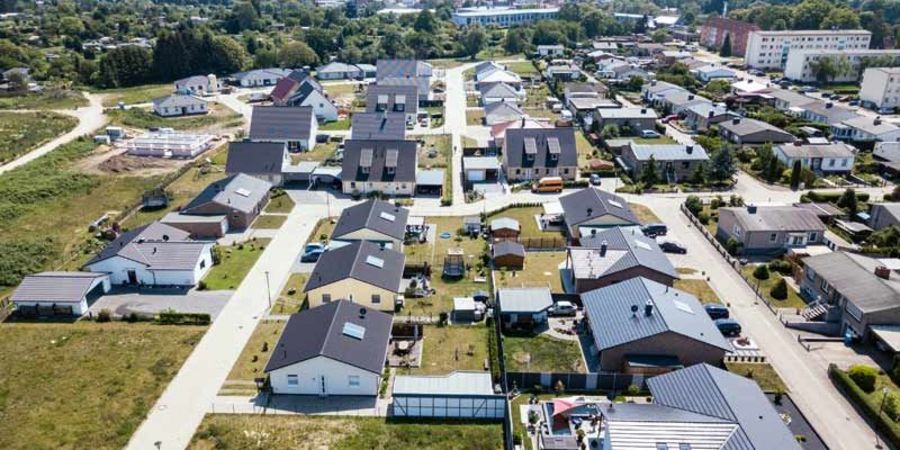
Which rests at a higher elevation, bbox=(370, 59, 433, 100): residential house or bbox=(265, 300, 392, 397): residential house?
bbox=(370, 59, 433, 100): residential house

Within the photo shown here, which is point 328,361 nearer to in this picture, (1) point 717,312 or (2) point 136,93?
(1) point 717,312

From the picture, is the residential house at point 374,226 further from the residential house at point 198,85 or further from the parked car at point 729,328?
the residential house at point 198,85

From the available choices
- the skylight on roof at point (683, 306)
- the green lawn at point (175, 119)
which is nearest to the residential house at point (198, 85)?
the green lawn at point (175, 119)

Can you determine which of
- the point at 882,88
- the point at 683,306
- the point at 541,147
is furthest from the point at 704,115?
the point at 683,306

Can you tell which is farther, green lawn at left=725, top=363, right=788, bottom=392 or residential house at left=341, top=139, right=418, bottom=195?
residential house at left=341, top=139, right=418, bottom=195

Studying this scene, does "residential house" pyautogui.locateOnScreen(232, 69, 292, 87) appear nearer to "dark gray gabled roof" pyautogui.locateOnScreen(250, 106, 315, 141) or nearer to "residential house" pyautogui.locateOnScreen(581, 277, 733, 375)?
"dark gray gabled roof" pyautogui.locateOnScreen(250, 106, 315, 141)

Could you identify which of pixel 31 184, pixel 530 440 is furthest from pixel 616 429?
pixel 31 184

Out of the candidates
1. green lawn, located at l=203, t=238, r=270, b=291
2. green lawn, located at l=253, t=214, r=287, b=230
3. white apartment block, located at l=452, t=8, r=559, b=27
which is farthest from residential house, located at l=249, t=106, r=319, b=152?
white apartment block, located at l=452, t=8, r=559, b=27
